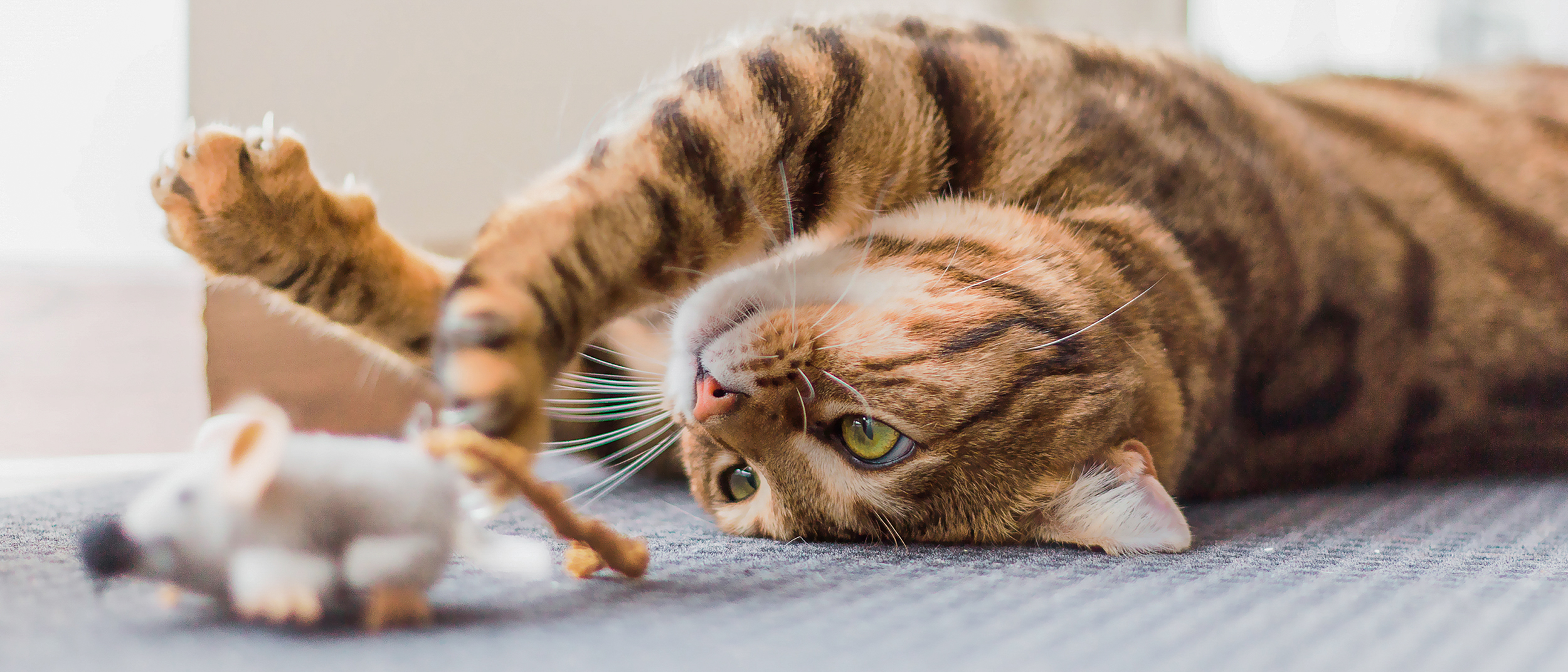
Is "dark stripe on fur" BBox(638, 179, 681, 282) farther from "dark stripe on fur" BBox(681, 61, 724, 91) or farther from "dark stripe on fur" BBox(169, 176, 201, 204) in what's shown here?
"dark stripe on fur" BBox(169, 176, 201, 204)

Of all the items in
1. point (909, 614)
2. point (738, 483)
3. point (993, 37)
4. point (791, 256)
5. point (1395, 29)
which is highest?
point (1395, 29)

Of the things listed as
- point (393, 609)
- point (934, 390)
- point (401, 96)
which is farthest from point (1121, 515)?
point (401, 96)

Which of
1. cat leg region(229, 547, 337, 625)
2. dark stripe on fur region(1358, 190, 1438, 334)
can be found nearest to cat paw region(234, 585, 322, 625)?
cat leg region(229, 547, 337, 625)

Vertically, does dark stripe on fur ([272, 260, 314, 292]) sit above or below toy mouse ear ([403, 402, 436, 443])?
above

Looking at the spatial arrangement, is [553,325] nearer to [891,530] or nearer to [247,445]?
[247,445]

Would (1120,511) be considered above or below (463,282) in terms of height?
below

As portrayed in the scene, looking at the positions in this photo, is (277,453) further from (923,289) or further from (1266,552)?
(1266,552)

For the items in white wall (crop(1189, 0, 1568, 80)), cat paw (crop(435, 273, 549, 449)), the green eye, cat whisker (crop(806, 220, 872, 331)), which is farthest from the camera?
white wall (crop(1189, 0, 1568, 80))
